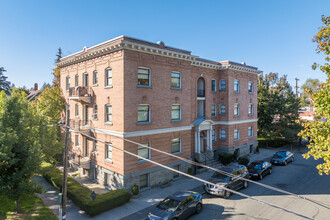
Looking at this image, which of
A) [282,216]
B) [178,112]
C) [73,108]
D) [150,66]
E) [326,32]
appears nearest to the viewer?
[326,32]

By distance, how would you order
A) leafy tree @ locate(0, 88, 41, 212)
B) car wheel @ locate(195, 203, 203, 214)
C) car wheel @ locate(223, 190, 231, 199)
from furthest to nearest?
1. car wheel @ locate(223, 190, 231, 199)
2. car wheel @ locate(195, 203, 203, 214)
3. leafy tree @ locate(0, 88, 41, 212)

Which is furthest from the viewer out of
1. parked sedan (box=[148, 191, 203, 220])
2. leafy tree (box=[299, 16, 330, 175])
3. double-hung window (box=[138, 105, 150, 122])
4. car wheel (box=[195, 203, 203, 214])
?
double-hung window (box=[138, 105, 150, 122])

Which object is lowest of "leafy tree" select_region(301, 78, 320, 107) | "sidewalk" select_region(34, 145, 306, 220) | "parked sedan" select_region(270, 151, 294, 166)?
"sidewalk" select_region(34, 145, 306, 220)

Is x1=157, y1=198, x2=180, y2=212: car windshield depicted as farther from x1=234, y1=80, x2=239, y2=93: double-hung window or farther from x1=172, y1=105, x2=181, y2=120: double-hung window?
x1=234, y1=80, x2=239, y2=93: double-hung window

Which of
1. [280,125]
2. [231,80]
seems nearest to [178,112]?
[231,80]

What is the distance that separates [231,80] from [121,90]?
16.7 meters

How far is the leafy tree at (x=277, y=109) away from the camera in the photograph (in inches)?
1432

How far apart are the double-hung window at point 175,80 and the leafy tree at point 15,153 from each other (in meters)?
13.3

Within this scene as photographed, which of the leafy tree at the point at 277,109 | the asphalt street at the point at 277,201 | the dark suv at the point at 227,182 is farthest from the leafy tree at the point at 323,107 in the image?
the leafy tree at the point at 277,109

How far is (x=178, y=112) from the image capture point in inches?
916

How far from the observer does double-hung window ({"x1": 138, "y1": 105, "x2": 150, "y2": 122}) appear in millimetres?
19903

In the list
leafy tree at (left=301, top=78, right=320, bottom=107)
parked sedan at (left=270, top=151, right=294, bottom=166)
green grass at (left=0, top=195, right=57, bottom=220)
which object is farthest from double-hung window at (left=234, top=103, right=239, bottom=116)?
green grass at (left=0, top=195, right=57, bottom=220)

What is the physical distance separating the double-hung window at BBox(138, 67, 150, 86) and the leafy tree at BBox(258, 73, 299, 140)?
986 inches

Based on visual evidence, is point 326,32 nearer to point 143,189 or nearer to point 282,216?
point 282,216
